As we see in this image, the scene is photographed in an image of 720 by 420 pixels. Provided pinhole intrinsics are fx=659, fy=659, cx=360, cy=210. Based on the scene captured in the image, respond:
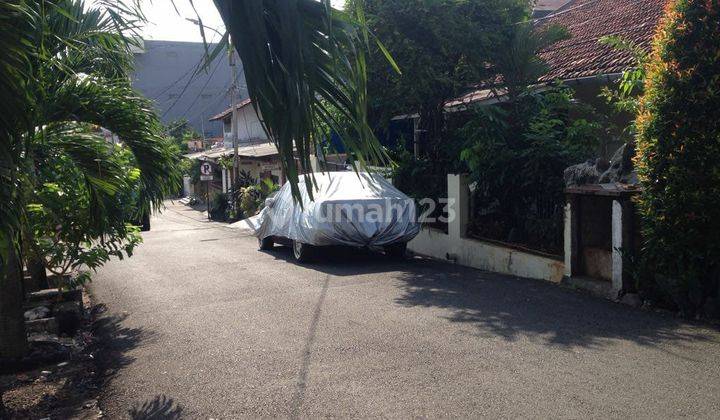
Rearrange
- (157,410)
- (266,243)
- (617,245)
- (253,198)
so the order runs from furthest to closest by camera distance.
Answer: (253,198) → (266,243) → (617,245) → (157,410)

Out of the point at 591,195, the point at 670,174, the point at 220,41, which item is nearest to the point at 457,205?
the point at 591,195

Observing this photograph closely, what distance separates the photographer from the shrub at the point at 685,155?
690cm

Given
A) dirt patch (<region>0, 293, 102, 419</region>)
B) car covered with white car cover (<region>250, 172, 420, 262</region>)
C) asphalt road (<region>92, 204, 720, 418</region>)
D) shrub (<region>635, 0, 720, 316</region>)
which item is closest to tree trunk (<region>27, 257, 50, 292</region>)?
asphalt road (<region>92, 204, 720, 418</region>)

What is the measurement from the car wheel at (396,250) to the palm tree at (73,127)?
5813mm

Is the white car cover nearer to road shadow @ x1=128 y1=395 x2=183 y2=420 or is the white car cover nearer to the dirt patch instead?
the dirt patch

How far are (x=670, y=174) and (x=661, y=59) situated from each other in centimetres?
132

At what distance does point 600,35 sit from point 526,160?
547 centimetres

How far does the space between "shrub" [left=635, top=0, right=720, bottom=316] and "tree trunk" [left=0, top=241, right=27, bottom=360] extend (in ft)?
22.0

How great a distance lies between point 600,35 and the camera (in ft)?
48.2

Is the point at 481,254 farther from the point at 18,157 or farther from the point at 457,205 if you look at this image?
the point at 18,157

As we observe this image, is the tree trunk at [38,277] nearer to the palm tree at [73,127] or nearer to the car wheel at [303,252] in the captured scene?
the palm tree at [73,127]

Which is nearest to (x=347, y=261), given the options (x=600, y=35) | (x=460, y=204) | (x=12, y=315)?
(x=460, y=204)

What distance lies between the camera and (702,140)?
6.96 meters

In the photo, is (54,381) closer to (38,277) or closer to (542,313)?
(38,277)
